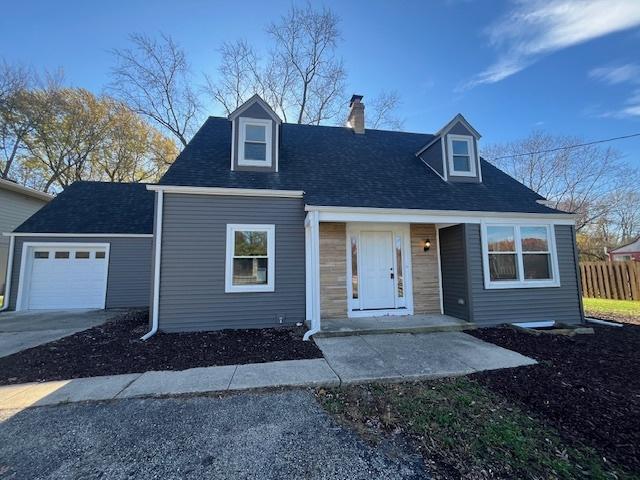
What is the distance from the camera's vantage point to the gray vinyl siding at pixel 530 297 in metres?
6.86

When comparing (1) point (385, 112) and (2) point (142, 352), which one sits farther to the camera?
(1) point (385, 112)

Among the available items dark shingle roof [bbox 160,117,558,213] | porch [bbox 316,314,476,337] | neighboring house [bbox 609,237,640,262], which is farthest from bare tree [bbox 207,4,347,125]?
neighboring house [bbox 609,237,640,262]

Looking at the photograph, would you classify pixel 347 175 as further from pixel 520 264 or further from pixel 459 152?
pixel 520 264

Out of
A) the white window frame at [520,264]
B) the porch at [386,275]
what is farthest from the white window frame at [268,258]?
the white window frame at [520,264]

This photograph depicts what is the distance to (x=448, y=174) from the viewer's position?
8781 mm

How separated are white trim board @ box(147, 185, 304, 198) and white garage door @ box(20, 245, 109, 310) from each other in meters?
5.98

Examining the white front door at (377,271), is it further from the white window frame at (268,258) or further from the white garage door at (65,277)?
the white garage door at (65,277)

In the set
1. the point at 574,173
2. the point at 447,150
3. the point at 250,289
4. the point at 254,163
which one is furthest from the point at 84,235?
the point at 574,173

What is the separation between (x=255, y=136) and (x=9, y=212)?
1464 centimetres

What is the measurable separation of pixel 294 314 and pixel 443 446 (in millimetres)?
4726

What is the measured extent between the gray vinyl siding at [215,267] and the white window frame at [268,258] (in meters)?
0.09

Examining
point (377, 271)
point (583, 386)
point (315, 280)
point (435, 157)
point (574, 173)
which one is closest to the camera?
point (583, 386)

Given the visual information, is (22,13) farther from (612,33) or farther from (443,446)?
(612,33)

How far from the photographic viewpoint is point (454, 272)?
7363 mm
